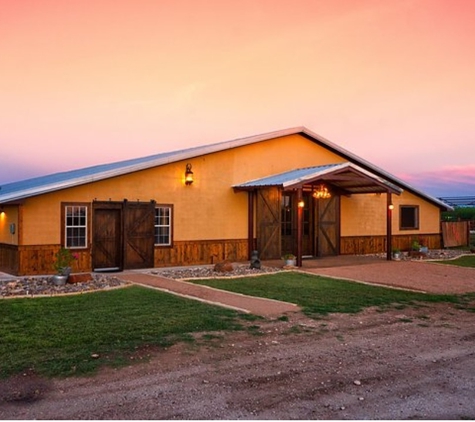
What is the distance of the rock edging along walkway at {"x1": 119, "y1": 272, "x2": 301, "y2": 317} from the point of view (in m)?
9.18

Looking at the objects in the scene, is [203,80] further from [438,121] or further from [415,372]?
[415,372]

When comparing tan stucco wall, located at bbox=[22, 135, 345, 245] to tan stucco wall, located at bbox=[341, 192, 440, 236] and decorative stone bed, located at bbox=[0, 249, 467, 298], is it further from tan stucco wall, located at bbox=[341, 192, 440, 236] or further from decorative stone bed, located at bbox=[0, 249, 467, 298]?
tan stucco wall, located at bbox=[341, 192, 440, 236]

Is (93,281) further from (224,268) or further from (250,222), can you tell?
(250,222)

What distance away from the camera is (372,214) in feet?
73.3

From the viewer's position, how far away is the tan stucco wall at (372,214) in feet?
70.5

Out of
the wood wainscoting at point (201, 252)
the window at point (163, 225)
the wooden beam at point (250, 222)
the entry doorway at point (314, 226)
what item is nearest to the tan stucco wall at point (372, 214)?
the entry doorway at point (314, 226)

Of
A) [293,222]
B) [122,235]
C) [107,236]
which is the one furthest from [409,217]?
[107,236]

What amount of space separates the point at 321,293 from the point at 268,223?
710cm

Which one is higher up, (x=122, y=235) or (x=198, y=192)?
(x=198, y=192)

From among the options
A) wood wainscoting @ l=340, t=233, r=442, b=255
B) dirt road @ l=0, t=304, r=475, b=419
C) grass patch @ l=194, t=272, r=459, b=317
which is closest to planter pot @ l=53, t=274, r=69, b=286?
grass patch @ l=194, t=272, r=459, b=317

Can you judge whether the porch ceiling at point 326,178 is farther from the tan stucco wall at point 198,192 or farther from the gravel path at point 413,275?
the gravel path at point 413,275

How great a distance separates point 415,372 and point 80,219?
11.4 m

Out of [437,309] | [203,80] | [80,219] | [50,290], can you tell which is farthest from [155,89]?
[437,309]

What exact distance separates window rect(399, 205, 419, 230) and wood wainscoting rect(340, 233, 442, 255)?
51cm
